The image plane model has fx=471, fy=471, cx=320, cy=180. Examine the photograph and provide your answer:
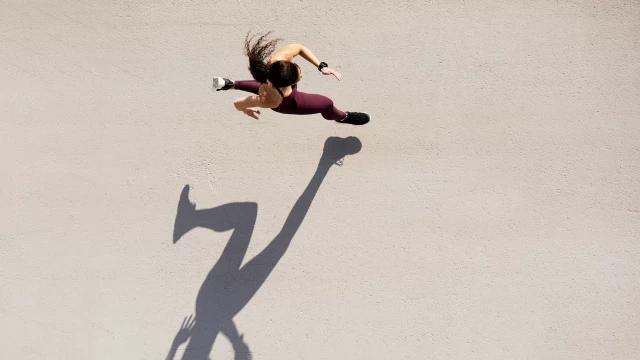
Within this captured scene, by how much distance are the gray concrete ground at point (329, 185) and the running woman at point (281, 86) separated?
0.40 meters

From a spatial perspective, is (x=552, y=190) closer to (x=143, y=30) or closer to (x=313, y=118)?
(x=313, y=118)

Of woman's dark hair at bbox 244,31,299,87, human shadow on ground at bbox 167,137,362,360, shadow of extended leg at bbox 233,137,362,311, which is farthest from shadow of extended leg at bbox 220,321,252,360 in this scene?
woman's dark hair at bbox 244,31,299,87

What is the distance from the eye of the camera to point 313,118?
3.45 metres

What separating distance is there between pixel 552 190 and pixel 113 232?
319 centimetres

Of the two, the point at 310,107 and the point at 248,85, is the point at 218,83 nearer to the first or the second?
the point at 248,85

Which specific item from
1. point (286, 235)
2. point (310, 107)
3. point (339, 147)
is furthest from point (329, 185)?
point (310, 107)

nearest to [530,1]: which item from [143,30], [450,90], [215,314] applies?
[450,90]

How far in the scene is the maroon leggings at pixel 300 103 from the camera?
2777 millimetres

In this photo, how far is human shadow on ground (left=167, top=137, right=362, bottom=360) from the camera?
3.43m

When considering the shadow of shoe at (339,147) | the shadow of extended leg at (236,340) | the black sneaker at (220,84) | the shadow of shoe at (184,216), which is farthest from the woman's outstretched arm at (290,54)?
the shadow of extended leg at (236,340)

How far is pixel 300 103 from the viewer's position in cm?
285

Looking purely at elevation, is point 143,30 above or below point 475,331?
above

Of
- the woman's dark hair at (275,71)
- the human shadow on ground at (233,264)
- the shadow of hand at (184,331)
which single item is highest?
the woman's dark hair at (275,71)

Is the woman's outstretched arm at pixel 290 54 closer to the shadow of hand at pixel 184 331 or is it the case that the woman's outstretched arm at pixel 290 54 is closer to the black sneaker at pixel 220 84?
the black sneaker at pixel 220 84
